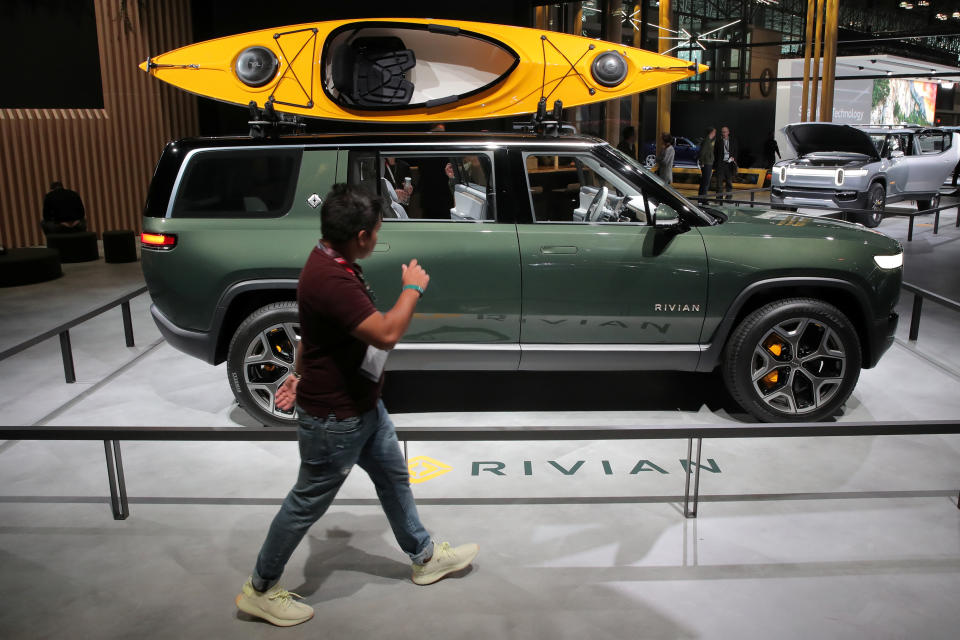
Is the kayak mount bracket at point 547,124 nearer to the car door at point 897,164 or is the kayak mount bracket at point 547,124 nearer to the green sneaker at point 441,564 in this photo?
the green sneaker at point 441,564

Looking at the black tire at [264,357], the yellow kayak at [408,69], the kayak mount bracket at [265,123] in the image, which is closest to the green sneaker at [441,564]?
the black tire at [264,357]

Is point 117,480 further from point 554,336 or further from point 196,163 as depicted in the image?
point 554,336

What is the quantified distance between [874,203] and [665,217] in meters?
10.5

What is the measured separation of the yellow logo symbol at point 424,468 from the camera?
4008 millimetres

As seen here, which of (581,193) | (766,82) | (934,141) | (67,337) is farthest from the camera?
(766,82)

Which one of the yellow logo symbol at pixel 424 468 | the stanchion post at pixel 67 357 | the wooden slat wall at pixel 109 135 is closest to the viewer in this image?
the yellow logo symbol at pixel 424 468

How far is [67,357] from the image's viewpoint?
18.2 feet

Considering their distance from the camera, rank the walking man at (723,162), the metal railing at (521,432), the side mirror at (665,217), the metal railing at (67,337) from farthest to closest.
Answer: the walking man at (723,162)
the metal railing at (67,337)
the side mirror at (665,217)
the metal railing at (521,432)

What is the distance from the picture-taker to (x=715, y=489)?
3.87 metres

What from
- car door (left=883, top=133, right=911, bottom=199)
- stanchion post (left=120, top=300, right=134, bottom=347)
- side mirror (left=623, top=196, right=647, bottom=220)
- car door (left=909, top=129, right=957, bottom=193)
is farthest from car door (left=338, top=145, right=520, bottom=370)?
car door (left=909, top=129, right=957, bottom=193)

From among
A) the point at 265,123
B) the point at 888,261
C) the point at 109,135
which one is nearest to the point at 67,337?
the point at 265,123

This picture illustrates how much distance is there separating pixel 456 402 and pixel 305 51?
10.6 feet

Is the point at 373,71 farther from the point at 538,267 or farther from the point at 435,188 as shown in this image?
the point at 538,267

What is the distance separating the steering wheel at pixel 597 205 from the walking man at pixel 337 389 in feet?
7.97
